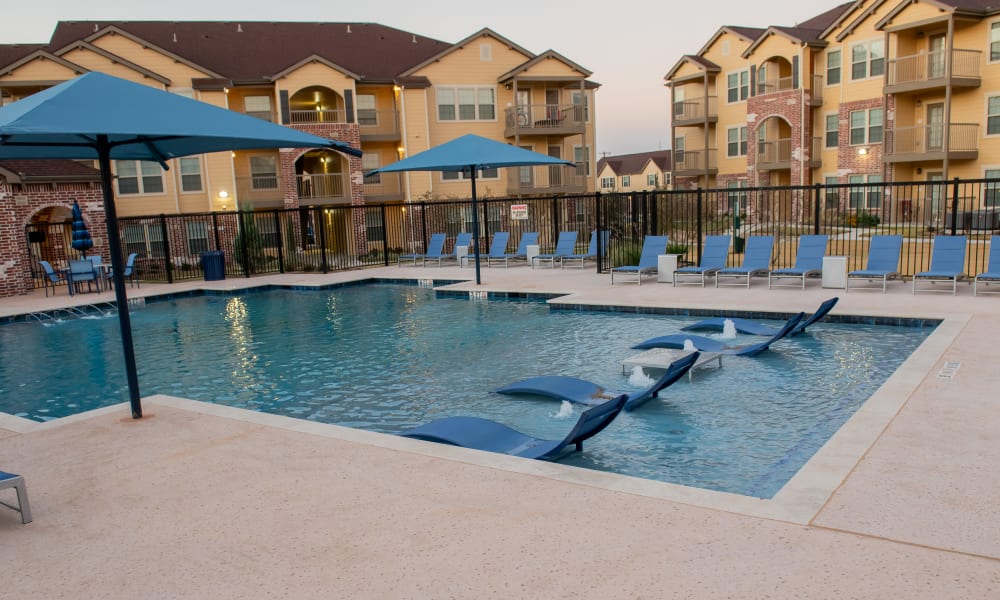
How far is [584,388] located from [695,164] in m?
33.5

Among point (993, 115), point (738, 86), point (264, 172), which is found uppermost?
point (738, 86)

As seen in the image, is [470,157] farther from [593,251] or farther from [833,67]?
[833,67]

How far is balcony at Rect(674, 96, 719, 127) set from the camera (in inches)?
1471

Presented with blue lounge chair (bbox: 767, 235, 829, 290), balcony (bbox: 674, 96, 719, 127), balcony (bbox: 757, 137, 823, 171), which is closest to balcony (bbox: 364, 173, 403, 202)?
balcony (bbox: 674, 96, 719, 127)

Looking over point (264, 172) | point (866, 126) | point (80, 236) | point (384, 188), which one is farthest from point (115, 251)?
point (866, 126)

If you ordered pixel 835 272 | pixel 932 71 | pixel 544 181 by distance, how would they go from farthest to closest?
pixel 544 181 < pixel 932 71 < pixel 835 272

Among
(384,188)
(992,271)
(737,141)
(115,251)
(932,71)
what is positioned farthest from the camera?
(737,141)

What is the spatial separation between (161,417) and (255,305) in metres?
9.23

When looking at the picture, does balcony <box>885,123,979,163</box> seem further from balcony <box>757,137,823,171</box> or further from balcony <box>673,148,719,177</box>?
balcony <box>673,148,719,177</box>

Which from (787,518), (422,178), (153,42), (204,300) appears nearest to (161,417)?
(787,518)

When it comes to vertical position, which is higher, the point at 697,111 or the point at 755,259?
the point at 697,111

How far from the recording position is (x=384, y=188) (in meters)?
31.5

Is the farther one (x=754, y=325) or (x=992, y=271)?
(x=992, y=271)

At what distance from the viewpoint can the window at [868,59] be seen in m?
29.6
